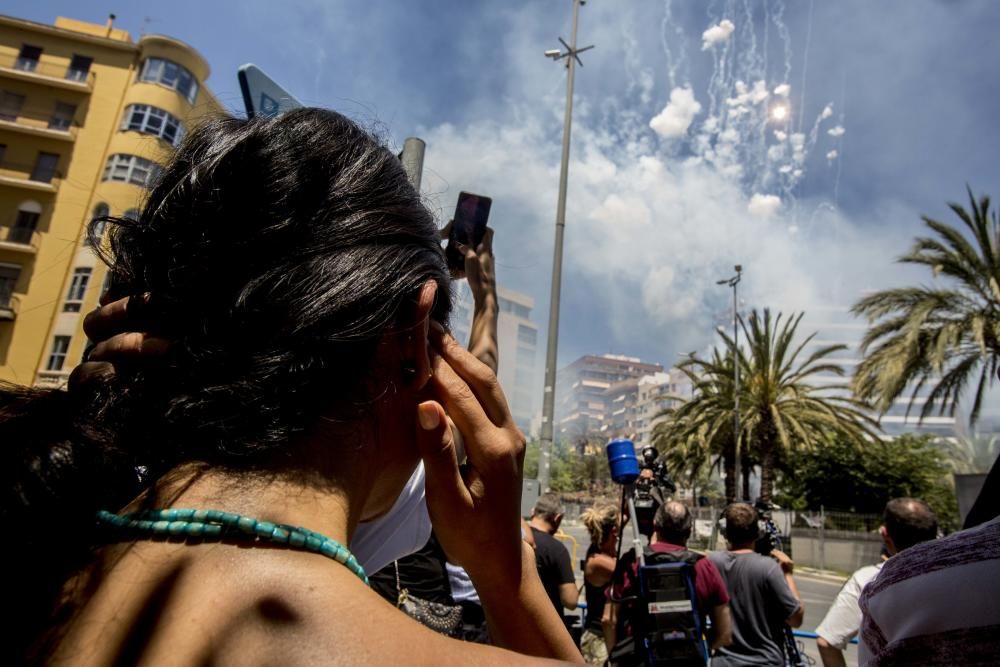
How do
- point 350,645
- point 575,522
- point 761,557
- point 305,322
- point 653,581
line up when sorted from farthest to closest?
point 575,522, point 761,557, point 653,581, point 305,322, point 350,645

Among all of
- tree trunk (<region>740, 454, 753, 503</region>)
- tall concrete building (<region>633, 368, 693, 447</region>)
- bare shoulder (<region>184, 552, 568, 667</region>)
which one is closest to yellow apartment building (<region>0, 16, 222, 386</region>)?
tree trunk (<region>740, 454, 753, 503</region>)

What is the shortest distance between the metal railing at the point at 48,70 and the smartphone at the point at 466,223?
36.3 m

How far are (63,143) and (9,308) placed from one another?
8.45 metres

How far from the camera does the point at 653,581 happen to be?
11.4 feet

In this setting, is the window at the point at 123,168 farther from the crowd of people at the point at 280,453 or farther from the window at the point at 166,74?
the crowd of people at the point at 280,453

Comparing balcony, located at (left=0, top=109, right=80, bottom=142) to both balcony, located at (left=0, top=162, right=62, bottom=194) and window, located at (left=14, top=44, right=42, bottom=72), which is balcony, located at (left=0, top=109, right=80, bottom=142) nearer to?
balcony, located at (left=0, top=162, right=62, bottom=194)

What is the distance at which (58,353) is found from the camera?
2622 cm

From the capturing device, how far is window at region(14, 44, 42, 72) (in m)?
29.8

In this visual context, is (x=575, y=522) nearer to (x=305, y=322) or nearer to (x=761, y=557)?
(x=761, y=557)

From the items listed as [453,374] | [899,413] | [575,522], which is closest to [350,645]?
[453,374]

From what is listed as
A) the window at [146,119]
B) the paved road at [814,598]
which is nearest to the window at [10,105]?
the window at [146,119]

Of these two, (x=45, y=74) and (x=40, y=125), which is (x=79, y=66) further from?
(x=40, y=125)

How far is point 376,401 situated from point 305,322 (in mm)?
172

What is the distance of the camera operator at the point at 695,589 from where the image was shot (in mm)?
3861
